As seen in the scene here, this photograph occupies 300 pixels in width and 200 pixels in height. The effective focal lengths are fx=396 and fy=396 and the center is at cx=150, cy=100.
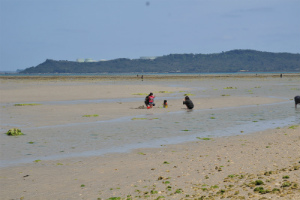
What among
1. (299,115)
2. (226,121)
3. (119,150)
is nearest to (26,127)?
(119,150)

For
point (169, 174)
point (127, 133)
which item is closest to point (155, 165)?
point (169, 174)

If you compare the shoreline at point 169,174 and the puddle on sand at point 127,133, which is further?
the puddle on sand at point 127,133

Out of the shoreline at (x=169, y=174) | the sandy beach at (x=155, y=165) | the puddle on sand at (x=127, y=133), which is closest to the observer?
the shoreline at (x=169, y=174)

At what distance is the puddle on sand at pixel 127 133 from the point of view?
1600cm

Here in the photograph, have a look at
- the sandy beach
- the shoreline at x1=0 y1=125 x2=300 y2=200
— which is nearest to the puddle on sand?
the sandy beach

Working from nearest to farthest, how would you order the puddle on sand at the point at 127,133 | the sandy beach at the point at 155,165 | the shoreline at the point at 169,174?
the shoreline at the point at 169,174 < the sandy beach at the point at 155,165 < the puddle on sand at the point at 127,133

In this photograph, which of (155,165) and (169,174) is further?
(155,165)

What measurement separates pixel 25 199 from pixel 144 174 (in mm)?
3636

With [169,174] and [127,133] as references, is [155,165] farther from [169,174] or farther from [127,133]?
[127,133]

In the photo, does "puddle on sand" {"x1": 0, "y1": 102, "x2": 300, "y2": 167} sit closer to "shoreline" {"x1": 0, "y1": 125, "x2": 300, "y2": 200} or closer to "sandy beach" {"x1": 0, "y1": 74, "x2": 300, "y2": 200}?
"sandy beach" {"x1": 0, "y1": 74, "x2": 300, "y2": 200}

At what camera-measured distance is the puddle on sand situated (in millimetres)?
16003

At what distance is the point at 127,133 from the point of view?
67.1 feet

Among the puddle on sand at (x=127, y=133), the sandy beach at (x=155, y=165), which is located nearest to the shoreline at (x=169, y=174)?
the sandy beach at (x=155, y=165)

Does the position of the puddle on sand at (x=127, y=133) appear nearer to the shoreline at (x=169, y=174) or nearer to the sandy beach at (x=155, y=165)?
the sandy beach at (x=155, y=165)
